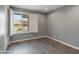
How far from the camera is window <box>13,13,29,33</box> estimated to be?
4841 millimetres

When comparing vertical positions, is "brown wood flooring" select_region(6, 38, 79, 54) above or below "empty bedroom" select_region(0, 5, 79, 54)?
below

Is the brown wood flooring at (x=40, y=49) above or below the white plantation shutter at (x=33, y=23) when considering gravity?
below

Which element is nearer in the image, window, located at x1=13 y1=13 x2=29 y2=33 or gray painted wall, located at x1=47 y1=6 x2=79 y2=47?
gray painted wall, located at x1=47 y1=6 x2=79 y2=47

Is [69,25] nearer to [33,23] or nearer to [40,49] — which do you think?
[40,49]

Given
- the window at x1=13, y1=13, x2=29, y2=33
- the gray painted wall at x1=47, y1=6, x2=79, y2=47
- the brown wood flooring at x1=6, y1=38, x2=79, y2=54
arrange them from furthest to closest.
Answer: the window at x1=13, y1=13, x2=29, y2=33, the gray painted wall at x1=47, y1=6, x2=79, y2=47, the brown wood flooring at x1=6, y1=38, x2=79, y2=54

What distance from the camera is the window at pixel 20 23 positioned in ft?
15.9

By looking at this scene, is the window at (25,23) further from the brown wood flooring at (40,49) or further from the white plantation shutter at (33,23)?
the brown wood flooring at (40,49)

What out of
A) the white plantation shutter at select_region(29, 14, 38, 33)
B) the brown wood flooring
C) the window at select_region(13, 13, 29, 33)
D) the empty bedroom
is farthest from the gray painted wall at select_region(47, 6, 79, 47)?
the window at select_region(13, 13, 29, 33)

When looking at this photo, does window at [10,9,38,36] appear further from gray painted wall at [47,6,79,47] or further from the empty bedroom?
gray painted wall at [47,6,79,47]

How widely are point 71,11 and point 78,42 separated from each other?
1.47 m

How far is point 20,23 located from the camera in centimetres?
507

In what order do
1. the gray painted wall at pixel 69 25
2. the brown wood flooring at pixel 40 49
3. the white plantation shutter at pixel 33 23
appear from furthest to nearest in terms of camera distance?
the white plantation shutter at pixel 33 23 → the gray painted wall at pixel 69 25 → the brown wood flooring at pixel 40 49

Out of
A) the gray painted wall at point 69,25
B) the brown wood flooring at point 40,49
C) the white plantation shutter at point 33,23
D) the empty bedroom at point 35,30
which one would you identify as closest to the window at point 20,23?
the empty bedroom at point 35,30
